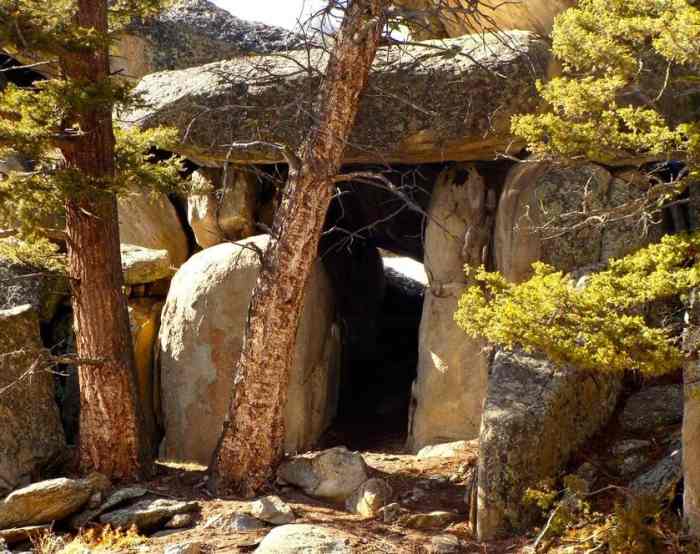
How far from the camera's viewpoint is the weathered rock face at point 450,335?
11484 mm

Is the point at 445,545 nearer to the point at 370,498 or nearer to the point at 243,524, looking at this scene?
the point at 370,498

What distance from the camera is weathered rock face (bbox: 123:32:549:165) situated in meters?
10.9

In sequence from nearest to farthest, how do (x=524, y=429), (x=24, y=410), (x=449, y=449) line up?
(x=524, y=429) → (x=24, y=410) → (x=449, y=449)

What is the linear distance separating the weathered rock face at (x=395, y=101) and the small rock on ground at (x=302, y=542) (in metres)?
4.36

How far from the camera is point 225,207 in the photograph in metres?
13.2

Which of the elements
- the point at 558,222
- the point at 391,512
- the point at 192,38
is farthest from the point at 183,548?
the point at 192,38

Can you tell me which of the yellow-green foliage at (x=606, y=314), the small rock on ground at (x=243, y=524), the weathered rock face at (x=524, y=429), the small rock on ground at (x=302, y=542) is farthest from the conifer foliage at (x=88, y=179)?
the yellow-green foliage at (x=606, y=314)

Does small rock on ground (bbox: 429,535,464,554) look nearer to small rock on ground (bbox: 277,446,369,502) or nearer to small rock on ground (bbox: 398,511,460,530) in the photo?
small rock on ground (bbox: 398,511,460,530)

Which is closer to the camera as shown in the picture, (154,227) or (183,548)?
(183,548)

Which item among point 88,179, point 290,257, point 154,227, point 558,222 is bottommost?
point 290,257

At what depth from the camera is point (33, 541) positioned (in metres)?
8.55

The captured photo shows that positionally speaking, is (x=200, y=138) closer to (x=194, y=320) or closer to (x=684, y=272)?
(x=194, y=320)

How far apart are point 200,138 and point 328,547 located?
583 centimetres

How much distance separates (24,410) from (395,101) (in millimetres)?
5139
